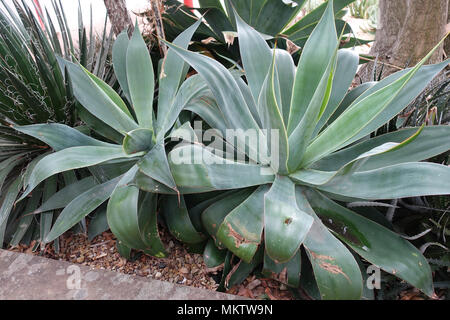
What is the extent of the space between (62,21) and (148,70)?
519 mm

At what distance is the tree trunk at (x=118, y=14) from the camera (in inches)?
64.8

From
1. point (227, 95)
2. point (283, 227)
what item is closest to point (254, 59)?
point (227, 95)

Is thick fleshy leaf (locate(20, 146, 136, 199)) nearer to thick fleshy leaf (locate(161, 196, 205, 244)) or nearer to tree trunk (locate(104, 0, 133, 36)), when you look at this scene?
thick fleshy leaf (locate(161, 196, 205, 244))

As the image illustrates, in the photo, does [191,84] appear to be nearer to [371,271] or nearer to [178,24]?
[178,24]

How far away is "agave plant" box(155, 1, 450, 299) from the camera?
2.94ft

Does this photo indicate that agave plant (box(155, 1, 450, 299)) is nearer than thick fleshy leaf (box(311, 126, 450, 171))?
Yes

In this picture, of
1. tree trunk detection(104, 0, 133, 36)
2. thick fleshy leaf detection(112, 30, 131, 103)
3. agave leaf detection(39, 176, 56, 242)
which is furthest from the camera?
tree trunk detection(104, 0, 133, 36)

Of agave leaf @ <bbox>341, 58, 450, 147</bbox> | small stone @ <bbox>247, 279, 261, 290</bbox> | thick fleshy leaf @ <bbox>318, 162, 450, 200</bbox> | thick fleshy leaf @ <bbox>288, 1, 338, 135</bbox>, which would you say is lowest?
small stone @ <bbox>247, 279, 261, 290</bbox>

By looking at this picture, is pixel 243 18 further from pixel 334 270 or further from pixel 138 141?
pixel 334 270

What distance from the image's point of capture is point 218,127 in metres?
1.26

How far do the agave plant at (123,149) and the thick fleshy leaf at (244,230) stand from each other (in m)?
0.19

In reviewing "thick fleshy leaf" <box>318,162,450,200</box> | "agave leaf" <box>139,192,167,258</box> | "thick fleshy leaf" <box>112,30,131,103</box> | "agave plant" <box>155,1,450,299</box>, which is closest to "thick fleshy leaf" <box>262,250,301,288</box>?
"agave plant" <box>155,1,450,299</box>

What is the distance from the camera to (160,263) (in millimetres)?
1228

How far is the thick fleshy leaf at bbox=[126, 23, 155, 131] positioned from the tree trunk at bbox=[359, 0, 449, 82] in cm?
127
